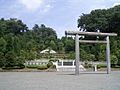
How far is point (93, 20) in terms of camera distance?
58.2 metres

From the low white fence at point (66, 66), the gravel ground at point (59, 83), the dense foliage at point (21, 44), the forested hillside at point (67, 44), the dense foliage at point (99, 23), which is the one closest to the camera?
the gravel ground at point (59, 83)

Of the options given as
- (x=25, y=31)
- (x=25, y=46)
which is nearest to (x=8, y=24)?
(x=25, y=31)

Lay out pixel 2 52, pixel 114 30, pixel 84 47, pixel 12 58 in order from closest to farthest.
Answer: pixel 12 58 → pixel 2 52 → pixel 84 47 → pixel 114 30

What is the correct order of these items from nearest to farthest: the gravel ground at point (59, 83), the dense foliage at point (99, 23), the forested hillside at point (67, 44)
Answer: the gravel ground at point (59, 83) → the forested hillside at point (67, 44) → the dense foliage at point (99, 23)

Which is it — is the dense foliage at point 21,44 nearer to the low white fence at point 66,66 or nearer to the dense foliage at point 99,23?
the low white fence at point 66,66

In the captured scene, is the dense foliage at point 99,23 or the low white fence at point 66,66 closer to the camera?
the low white fence at point 66,66

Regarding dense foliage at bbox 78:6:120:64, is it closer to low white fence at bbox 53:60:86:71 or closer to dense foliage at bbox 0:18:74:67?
low white fence at bbox 53:60:86:71

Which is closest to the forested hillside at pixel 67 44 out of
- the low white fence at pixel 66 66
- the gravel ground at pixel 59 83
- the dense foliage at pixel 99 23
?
the dense foliage at pixel 99 23

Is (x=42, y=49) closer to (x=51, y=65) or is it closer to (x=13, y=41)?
(x=13, y=41)

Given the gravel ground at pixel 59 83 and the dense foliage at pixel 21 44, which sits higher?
the dense foliage at pixel 21 44

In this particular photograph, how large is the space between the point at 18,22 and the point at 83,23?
28.9 m

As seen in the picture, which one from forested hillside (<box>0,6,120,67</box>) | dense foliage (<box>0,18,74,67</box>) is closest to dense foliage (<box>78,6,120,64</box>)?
forested hillside (<box>0,6,120,67</box>)

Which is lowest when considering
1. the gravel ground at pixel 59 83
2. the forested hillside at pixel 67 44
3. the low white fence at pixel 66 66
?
the gravel ground at pixel 59 83

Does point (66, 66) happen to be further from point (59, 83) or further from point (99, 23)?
point (59, 83)
